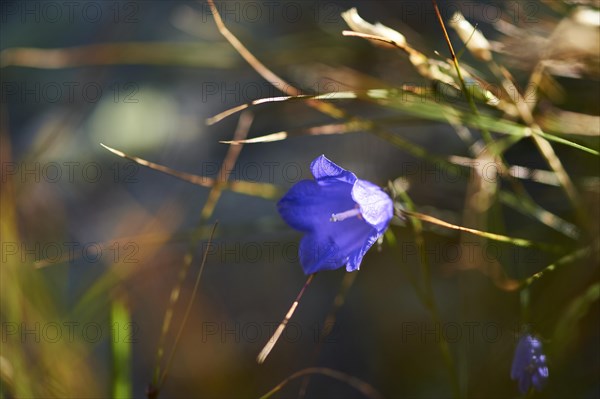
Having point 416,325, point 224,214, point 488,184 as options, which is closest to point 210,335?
point 224,214

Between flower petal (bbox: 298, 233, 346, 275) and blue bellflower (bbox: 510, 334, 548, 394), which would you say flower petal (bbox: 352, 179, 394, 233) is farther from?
blue bellflower (bbox: 510, 334, 548, 394)

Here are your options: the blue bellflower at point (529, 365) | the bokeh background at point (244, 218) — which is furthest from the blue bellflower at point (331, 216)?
the blue bellflower at point (529, 365)

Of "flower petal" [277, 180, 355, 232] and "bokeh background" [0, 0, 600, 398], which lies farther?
"bokeh background" [0, 0, 600, 398]

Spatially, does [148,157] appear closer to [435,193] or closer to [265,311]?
[265,311]

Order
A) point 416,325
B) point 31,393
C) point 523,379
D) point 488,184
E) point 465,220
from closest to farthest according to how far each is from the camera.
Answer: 1. point 523,379
2. point 31,393
3. point 488,184
4. point 465,220
5. point 416,325

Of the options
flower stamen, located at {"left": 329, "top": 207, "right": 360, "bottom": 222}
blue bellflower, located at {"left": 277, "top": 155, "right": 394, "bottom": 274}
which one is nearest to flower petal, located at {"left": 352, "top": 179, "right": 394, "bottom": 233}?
blue bellflower, located at {"left": 277, "top": 155, "right": 394, "bottom": 274}

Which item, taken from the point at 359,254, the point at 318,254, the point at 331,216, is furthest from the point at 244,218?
the point at 359,254
